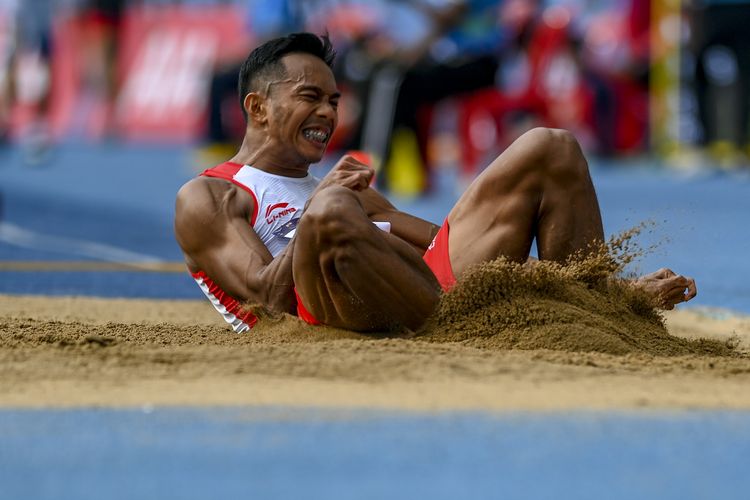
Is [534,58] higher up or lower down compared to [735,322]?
higher up

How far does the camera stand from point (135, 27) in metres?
23.7

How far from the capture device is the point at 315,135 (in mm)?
4676

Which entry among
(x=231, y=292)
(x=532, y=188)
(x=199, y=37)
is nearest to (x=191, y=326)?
(x=231, y=292)

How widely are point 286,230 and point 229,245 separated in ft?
0.92

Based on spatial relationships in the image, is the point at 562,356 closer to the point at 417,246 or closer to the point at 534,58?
the point at 417,246

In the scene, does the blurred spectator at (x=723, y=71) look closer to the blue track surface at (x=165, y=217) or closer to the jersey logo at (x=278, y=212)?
the blue track surface at (x=165, y=217)

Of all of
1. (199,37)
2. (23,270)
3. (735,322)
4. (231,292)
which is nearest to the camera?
(231,292)

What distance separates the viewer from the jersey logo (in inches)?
175

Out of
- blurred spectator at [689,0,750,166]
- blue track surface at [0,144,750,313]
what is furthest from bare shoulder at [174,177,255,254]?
blurred spectator at [689,0,750,166]

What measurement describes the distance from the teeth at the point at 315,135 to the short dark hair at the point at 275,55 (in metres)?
0.22

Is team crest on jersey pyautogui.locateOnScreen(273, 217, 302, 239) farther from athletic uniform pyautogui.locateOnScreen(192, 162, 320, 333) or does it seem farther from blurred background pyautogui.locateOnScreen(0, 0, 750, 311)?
blurred background pyautogui.locateOnScreen(0, 0, 750, 311)

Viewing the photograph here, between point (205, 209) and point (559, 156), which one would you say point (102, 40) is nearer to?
point (205, 209)

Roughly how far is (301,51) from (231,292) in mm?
967

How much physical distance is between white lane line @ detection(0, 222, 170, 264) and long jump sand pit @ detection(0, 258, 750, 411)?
151 inches
